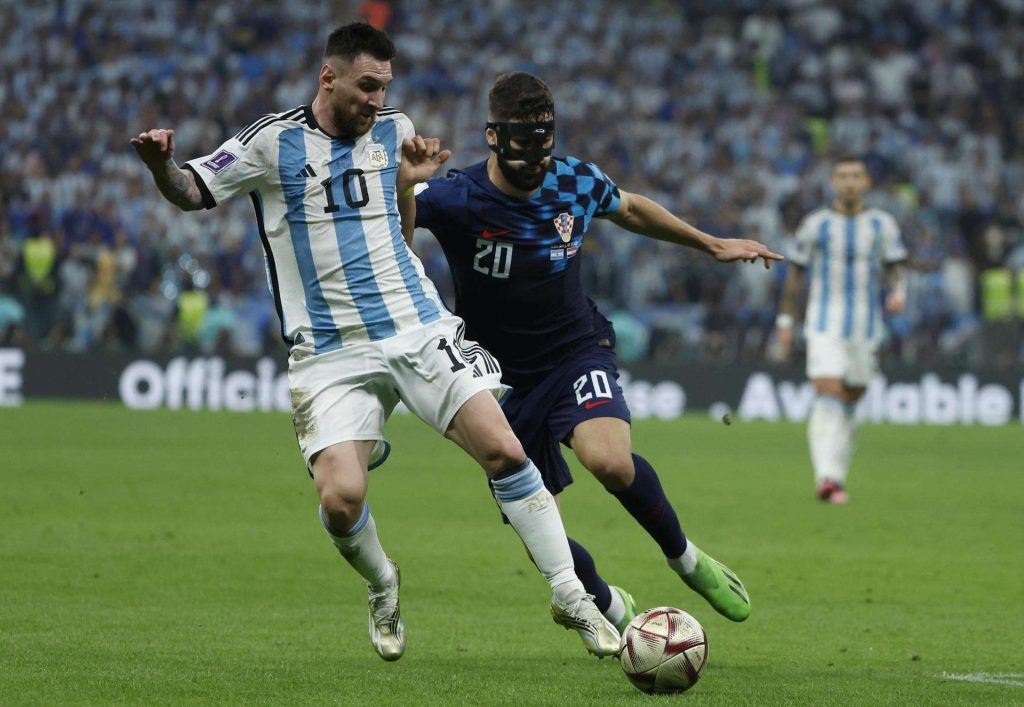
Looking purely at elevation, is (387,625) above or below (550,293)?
below

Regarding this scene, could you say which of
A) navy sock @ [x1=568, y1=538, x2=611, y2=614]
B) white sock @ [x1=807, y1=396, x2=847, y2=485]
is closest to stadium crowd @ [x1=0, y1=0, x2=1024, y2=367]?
white sock @ [x1=807, y1=396, x2=847, y2=485]

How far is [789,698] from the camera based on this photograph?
5309mm

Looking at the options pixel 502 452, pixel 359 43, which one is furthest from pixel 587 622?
pixel 359 43

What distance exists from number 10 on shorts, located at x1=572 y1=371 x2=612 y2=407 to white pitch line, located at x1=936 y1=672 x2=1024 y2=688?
1.68 meters

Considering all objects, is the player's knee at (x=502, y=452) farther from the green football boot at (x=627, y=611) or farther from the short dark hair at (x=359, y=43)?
the short dark hair at (x=359, y=43)

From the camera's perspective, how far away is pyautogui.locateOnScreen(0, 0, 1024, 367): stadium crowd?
20547mm

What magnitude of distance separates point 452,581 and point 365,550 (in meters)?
2.32

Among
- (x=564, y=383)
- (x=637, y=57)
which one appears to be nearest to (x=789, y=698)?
(x=564, y=383)

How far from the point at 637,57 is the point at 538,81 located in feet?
71.2

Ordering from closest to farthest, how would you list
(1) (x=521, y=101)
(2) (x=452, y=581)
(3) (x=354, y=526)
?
(3) (x=354, y=526)
(1) (x=521, y=101)
(2) (x=452, y=581)

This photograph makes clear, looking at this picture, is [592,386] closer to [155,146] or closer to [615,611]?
[615,611]

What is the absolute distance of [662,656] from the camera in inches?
211

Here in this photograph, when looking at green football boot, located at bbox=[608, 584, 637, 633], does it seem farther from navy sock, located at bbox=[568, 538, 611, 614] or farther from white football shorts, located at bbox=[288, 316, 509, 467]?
white football shorts, located at bbox=[288, 316, 509, 467]

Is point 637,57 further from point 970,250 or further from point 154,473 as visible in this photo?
point 154,473
